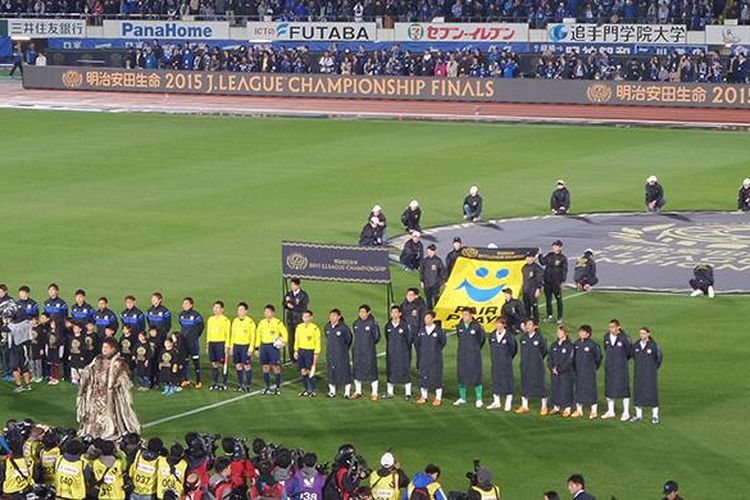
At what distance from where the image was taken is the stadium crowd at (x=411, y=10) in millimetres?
78750

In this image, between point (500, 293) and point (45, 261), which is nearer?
point (500, 293)

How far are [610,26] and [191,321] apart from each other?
2091 inches

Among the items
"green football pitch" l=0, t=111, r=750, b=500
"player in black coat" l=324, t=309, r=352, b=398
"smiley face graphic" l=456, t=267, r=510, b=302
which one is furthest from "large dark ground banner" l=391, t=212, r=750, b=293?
"player in black coat" l=324, t=309, r=352, b=398

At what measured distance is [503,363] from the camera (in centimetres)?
2702

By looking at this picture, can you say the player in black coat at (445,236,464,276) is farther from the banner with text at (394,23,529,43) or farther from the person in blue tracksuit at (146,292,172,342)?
the banner with text at (394,23,529,43)

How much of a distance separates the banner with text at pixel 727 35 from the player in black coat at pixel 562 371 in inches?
2094

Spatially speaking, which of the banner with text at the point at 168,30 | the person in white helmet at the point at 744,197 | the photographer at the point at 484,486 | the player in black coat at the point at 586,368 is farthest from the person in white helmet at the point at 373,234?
the banner with text at the point at 168,30

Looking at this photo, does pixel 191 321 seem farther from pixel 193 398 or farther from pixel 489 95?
pixel 489 95

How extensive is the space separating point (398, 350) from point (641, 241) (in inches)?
572

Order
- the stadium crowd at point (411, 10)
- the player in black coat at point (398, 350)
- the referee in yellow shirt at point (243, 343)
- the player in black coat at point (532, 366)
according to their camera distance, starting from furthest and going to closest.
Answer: the stadium crowd at point (411, 10)
the referee in yellow shirt at point (243, 343)
the player in black coat at point (398, 350)
the player in black coat at point (532, 366)

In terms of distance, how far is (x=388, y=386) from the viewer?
1110 inches

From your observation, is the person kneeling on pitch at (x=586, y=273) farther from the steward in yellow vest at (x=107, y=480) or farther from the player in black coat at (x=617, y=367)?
the steward in yellow vest at (x=107, y=480)

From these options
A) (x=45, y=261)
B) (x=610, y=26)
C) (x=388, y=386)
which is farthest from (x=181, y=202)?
(x=610, y=26)

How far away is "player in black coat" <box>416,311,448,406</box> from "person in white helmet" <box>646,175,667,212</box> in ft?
58.5
